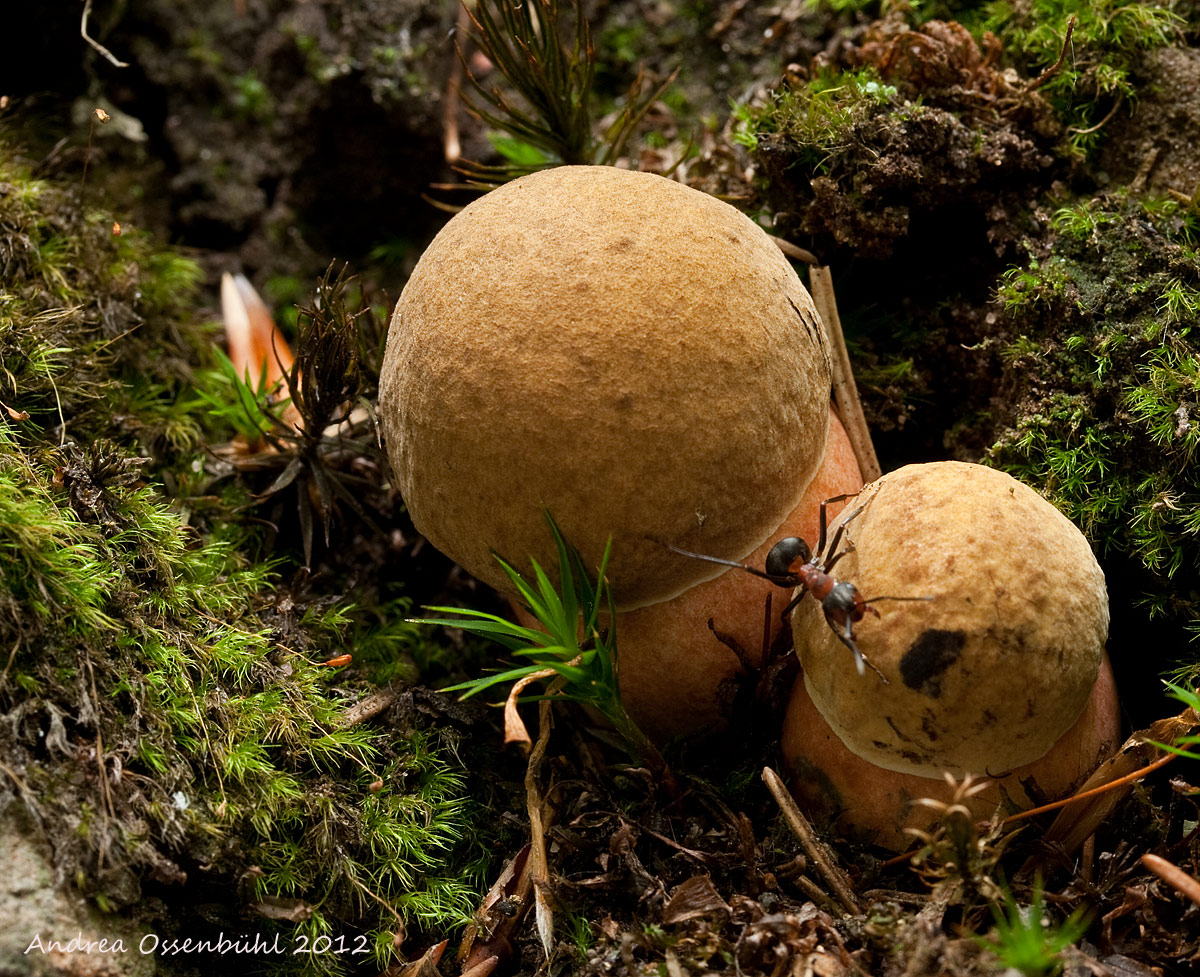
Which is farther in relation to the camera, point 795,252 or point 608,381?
point 795,252

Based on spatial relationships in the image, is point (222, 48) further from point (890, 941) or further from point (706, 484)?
point (890, 941)

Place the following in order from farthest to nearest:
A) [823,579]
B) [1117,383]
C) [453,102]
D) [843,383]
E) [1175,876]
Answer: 1. [453,102]
2. [843,383]
3. [1117,383]
4. [823,579]
5. [1175,876]

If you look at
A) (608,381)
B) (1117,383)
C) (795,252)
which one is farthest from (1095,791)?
(795,252)

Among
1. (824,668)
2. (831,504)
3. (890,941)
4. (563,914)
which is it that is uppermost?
(831,504)

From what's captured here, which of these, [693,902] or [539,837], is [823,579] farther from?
[539,837]

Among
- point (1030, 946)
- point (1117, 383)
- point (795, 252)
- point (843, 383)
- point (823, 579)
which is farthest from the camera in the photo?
point (795, 252)


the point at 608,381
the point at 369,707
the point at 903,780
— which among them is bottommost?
the point at 369,707

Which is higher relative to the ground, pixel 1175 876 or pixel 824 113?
pixel 824 113

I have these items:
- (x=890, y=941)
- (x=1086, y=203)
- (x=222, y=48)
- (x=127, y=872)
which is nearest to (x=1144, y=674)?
(x=890, y=941)
